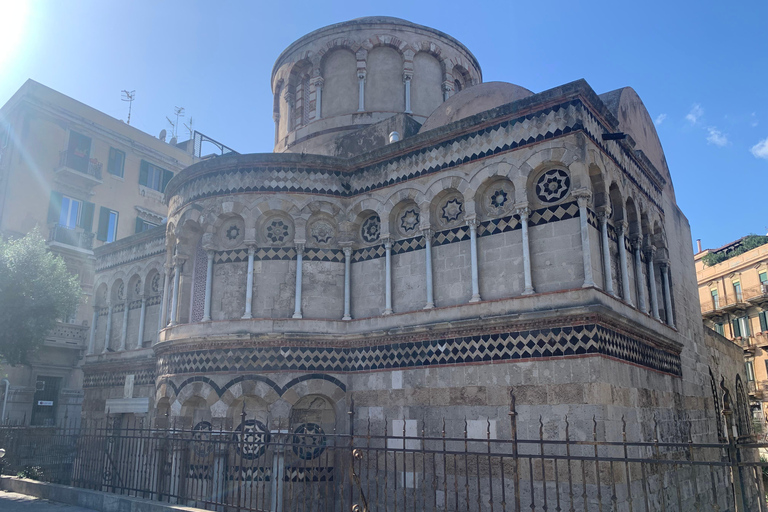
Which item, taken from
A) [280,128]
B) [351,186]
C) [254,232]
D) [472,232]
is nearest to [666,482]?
[472,232]

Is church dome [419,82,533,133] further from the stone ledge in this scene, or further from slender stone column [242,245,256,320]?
the stone ledge

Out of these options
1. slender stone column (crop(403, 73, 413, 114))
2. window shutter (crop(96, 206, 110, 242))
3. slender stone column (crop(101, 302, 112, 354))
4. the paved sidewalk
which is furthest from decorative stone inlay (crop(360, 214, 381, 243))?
window shutter (crop(96, 206, 110, 242))

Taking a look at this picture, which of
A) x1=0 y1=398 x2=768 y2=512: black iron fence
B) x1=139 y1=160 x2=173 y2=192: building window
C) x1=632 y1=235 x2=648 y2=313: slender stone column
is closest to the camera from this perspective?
x1=0 y1=398 x2=768 y2=512: black iron fence

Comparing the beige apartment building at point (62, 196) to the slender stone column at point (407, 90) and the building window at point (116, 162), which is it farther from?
the slender stone column at point (407, 90)

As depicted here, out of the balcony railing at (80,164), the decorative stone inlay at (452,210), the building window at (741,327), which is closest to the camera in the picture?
the decorative stone inlay at (452,210)

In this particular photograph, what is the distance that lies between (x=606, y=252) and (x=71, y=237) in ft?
67.7

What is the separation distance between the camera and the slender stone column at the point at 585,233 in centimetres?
991

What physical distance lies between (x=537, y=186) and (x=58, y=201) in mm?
20234

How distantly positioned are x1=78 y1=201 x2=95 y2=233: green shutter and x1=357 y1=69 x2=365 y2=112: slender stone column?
14.2 meters

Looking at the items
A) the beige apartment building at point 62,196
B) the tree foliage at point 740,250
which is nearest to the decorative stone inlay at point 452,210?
the beige apartment building at point 62,196

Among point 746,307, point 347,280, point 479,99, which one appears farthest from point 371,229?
point 746,307

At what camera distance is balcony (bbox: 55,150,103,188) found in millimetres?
23922

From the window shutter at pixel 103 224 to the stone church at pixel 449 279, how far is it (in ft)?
37.5

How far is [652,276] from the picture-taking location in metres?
13.1
